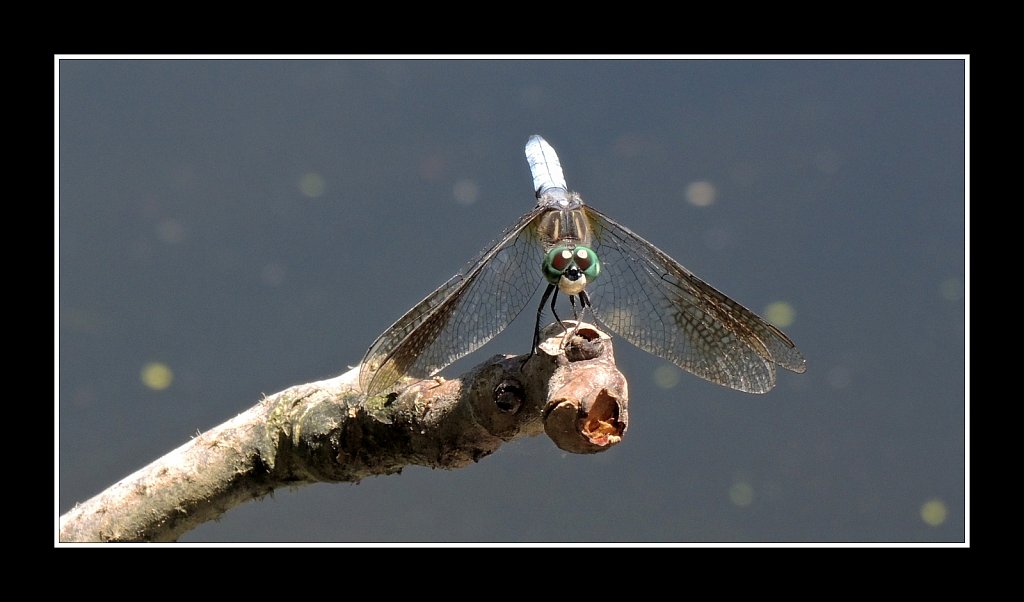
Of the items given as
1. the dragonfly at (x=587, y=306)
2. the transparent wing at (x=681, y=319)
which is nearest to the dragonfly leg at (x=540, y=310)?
the dragonfly at (x=587, y=306)

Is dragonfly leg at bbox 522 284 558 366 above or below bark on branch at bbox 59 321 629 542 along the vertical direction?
above

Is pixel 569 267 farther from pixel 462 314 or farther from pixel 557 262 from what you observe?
pixel 462 314

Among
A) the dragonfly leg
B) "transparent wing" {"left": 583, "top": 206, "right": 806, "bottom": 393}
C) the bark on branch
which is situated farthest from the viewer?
"transparent wing" {"left": 583, "top": 206, "right": 806, "bottom": 393}

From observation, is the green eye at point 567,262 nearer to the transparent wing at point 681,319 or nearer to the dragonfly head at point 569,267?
the dragonfly head at point 569,267

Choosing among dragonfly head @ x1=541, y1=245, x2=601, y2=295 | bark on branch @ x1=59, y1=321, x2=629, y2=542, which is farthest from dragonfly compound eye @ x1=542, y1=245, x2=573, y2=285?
bark on branch @ x1=59, y1=321, x2=629, y2=542

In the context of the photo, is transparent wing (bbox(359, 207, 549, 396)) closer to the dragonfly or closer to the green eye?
the dragonfly

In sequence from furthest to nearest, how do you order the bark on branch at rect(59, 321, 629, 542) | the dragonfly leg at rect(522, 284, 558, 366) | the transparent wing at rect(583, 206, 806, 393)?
the transparent wing at rect(583, 206, 806, 393)
the dragonfly leg at rect(522, 284, 558, 366)
the bark on branch at rect(59, 321, 629, 542)

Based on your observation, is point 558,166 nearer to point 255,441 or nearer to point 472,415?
point 472,415

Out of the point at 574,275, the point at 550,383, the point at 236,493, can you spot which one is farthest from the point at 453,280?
the point at 236,493
